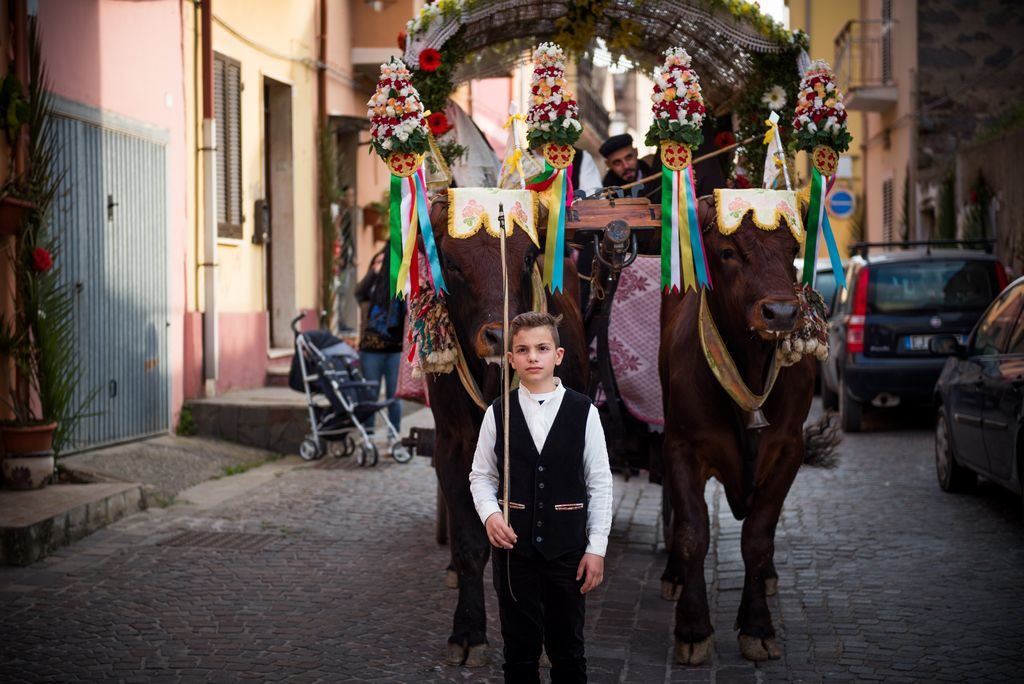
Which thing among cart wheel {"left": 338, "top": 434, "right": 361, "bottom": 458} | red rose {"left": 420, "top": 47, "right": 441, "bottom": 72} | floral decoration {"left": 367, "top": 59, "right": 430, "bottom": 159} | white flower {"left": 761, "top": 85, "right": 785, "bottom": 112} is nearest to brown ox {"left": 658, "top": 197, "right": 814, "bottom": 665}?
floral decoration {"left": 367, "top": 59, "right": 430, "bottom": 159}

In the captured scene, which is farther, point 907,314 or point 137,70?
point 907,314

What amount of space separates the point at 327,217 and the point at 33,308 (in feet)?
28.9

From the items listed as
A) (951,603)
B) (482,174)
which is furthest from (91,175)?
(951,603)

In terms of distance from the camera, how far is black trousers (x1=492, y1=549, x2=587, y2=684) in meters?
4.80

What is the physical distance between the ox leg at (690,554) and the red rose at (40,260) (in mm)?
5390

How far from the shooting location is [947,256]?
48.3 ft

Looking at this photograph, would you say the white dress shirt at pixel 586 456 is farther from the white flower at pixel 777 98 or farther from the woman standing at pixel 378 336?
the woman standing at pixel 378 336

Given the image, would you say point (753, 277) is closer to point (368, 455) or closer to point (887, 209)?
point (368, 455)

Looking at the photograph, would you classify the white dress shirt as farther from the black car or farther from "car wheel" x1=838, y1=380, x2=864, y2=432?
"car wheel" x1=838, y1=380, x2=864, y2=432

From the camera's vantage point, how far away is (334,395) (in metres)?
12.5

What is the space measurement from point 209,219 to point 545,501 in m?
10.1

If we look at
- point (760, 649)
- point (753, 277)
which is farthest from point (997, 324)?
point (760, 649)

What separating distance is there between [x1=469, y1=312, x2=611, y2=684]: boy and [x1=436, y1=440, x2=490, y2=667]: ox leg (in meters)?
1.18

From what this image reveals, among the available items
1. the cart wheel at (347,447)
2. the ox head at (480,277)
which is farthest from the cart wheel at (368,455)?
the ox head at (480,277)
